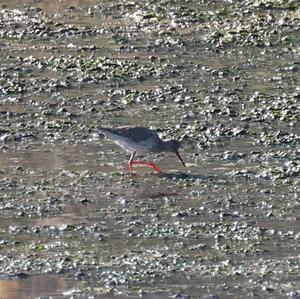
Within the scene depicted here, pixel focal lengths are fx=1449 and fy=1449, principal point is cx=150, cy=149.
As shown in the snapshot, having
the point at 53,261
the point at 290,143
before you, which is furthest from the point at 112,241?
the point at 290,143

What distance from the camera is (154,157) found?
14922 mm

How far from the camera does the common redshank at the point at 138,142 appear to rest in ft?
46.2

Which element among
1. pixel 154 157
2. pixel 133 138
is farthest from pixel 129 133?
pixel 154 157

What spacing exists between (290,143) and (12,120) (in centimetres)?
319

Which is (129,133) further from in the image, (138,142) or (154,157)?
(154,157)

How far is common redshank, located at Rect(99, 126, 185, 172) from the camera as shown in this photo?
555 inches

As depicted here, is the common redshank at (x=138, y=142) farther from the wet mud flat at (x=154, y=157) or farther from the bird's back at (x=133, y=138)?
the wet mud flat at (x=154, y=157)

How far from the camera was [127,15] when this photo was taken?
74.4 ft

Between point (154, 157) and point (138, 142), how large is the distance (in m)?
0.83

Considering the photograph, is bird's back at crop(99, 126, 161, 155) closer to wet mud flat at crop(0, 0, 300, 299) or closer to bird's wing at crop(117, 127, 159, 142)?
bird's wing at crop(117, 127, 159, 142)

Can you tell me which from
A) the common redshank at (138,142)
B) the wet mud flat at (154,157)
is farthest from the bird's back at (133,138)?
the wet mud flat at (154,157)

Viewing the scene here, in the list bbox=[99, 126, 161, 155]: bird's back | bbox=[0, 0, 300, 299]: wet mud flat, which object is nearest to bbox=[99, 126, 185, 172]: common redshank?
bbox=[99, 126, 161, 155]: bird's back

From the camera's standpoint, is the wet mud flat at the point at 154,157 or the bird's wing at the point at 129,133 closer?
the wet mud flat at the point at 154,157

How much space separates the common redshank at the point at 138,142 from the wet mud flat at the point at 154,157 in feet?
0.51
